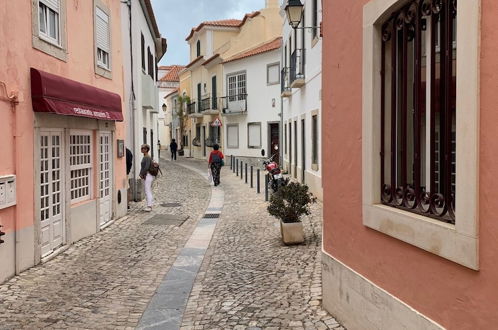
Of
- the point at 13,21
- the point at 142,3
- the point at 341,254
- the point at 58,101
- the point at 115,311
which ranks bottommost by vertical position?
the point at 115,311

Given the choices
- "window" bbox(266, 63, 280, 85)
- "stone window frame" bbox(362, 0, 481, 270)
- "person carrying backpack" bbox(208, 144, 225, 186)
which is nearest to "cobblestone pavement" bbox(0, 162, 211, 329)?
"stone window frame" bbox(362, 0, 481, 270)

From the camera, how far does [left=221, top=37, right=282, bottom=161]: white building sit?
29112 mm

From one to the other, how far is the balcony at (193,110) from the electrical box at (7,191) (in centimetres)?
3136

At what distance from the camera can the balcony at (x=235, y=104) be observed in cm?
3123

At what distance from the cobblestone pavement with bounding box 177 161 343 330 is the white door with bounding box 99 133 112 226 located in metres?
2.40

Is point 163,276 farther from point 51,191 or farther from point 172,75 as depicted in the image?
point 172,75

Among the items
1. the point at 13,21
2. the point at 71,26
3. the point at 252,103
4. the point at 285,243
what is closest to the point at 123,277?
the point at 285,243

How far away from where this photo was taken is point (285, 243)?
27.4 feet

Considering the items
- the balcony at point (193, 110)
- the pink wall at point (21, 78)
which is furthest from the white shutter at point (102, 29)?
the balcony at point (193, 110)

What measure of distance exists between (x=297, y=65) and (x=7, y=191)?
12371 mm

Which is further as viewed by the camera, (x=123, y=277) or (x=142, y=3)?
(x=142, y=3)

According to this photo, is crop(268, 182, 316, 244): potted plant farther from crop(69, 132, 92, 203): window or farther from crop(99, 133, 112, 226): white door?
crop(99, 133, 112, 226): white door

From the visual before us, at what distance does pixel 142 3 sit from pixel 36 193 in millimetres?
11400

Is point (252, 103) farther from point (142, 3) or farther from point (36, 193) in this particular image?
point (36, 193)
